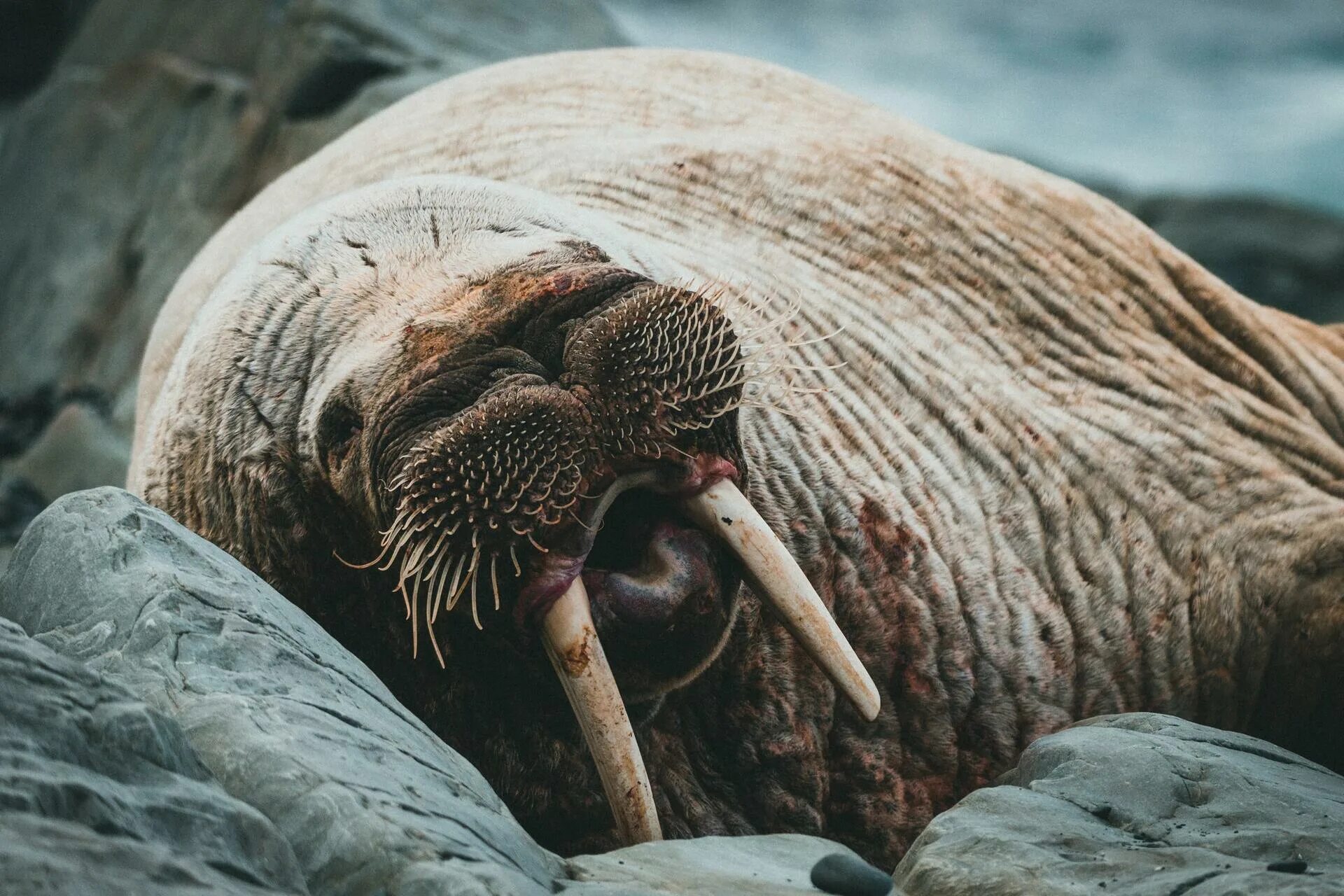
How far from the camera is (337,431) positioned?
123 inches

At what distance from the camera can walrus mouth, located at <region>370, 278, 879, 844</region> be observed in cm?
271

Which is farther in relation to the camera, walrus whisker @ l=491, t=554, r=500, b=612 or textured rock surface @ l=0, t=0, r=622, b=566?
textured rock surface @ l=0, t=0, r=622, b=566

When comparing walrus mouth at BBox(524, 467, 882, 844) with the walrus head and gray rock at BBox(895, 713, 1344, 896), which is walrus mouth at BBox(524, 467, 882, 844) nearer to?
the walrus head

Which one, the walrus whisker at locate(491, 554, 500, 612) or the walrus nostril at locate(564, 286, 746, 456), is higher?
the walrus nostril at locate(564, 286, 746, 456)

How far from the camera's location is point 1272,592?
4137mm

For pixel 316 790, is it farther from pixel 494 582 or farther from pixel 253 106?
pixel 253 106

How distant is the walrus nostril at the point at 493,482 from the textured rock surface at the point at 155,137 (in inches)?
219

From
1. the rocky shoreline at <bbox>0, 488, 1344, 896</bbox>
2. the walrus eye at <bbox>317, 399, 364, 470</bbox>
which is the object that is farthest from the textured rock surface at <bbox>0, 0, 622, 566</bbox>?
the rocky shoreline at <bbox>0, 488, 1344, 896</bbox>

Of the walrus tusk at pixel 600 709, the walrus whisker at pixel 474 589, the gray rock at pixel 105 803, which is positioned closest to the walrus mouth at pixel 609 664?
the walrus tusk at pixel 600 709

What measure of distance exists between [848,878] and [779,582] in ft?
2.19

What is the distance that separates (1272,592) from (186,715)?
3.04 metres

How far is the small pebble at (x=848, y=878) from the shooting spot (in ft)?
7.68

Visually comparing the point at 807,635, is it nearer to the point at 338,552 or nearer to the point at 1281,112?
the point at 338,552

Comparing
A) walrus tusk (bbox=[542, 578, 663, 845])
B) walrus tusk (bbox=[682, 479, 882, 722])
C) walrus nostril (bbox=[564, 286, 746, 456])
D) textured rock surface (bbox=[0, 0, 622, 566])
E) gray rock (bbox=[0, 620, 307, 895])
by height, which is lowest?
gray rock (bbox=[0, 620, 307, 895])
